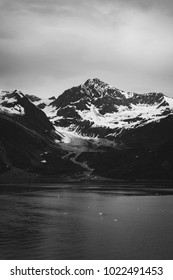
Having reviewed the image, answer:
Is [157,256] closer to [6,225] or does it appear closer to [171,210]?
[6,225]

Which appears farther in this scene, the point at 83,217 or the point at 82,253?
the point at 83,217

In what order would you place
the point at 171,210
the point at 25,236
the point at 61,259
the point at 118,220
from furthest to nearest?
1. the point at 171,210
2. the point at 118,220
3. the point at 25,236
4. the point at 61,259

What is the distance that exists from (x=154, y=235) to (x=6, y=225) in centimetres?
3419

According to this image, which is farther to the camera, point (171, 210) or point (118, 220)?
point (171, 210)

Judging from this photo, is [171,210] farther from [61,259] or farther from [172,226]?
[61,259]

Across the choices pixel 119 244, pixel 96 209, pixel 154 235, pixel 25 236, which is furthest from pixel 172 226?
pixel 96 209

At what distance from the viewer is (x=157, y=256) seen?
65062mm

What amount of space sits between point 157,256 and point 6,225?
42061mm

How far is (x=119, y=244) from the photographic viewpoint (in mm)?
73562
